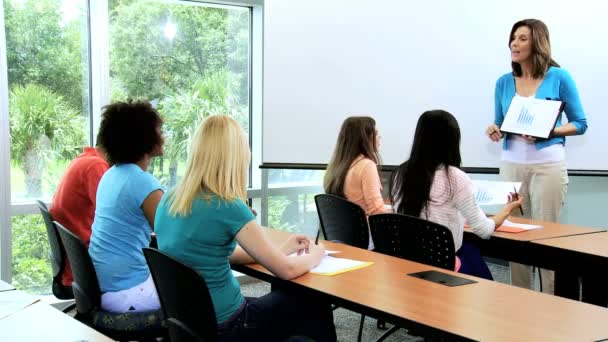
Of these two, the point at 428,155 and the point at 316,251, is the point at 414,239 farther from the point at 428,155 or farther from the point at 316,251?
the point at 316,251

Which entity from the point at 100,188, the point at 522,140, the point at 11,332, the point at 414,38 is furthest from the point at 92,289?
the point at 414,38

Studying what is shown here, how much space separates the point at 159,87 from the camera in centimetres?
480

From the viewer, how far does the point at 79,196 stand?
10.1 ft

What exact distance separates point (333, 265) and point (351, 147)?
5.02 ft

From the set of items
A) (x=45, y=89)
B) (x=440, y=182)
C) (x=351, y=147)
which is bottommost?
(x=440, y=182)

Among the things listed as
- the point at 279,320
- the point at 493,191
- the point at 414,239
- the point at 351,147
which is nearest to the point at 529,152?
the point at 493,191

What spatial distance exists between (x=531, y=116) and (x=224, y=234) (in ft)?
8.53

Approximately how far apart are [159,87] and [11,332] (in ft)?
10.9

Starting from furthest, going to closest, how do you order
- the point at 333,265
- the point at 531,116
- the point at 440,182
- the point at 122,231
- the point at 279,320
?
the point at 531,116 → the point at 440,182 → the point at 122,231 → the point at 333,265 → the point at 279,320

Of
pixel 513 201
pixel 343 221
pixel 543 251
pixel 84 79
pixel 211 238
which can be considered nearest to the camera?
pixel 211 238

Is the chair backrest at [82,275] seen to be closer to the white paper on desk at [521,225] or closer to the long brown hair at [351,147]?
the long brown hair at [351,147]

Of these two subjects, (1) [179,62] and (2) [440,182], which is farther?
(1) [179,62]

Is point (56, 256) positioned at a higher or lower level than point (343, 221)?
lower

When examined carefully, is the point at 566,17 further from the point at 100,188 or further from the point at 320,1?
the point at 100,188
